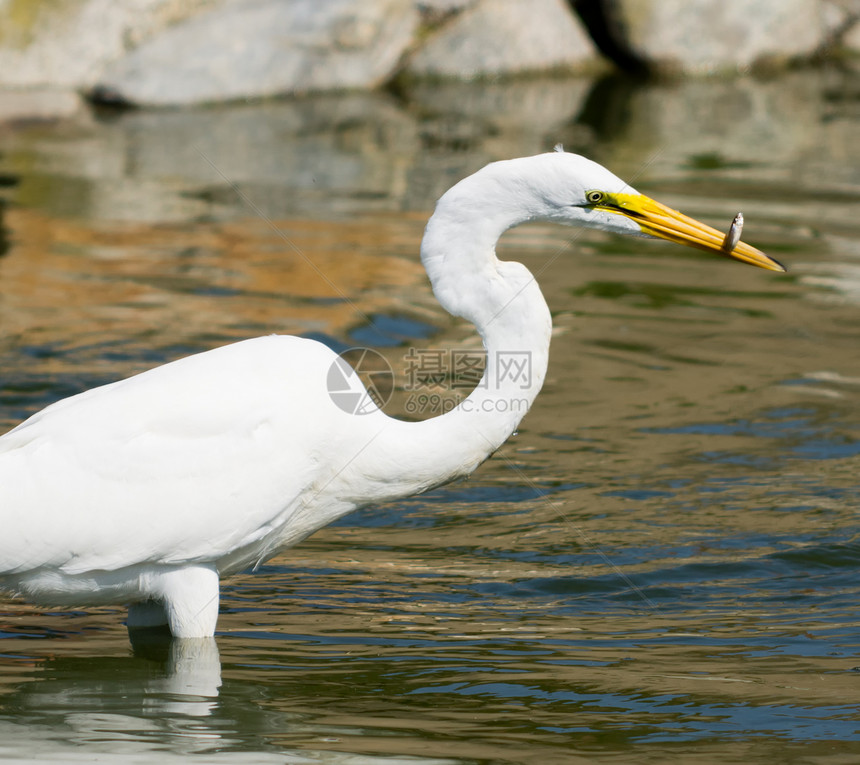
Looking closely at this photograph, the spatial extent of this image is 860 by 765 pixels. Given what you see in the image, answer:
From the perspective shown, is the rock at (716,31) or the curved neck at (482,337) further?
the rock at (716,31)

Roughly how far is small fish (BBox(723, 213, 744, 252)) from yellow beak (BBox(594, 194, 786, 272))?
0.04ft

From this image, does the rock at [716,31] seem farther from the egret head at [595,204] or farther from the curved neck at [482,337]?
the curved neck at [482,337]

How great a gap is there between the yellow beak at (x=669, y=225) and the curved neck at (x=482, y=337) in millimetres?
344

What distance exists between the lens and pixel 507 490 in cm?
618

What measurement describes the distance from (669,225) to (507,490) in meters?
2.00

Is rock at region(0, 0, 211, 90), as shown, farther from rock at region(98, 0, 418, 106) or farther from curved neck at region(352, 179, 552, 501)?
curved neck at region(352, 179, 552, 501)

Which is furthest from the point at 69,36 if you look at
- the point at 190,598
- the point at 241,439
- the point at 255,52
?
the point at 190,598

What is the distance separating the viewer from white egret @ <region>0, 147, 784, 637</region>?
176 inches

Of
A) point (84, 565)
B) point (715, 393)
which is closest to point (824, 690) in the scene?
point (84, 565)

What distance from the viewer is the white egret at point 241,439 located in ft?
14.7

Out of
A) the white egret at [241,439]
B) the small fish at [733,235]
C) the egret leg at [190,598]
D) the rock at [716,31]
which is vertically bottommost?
the egret leg at [190,598]

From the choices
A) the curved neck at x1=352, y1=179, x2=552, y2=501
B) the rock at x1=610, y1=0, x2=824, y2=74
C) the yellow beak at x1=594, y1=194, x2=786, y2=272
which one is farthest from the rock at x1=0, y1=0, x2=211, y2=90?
the yellow beak at x1=594, y1=194, x2=786, y2=272

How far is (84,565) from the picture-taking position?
14.8ft

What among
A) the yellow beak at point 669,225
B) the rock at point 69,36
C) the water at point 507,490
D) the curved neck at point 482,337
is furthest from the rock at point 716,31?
the curved neck at point 482,337
